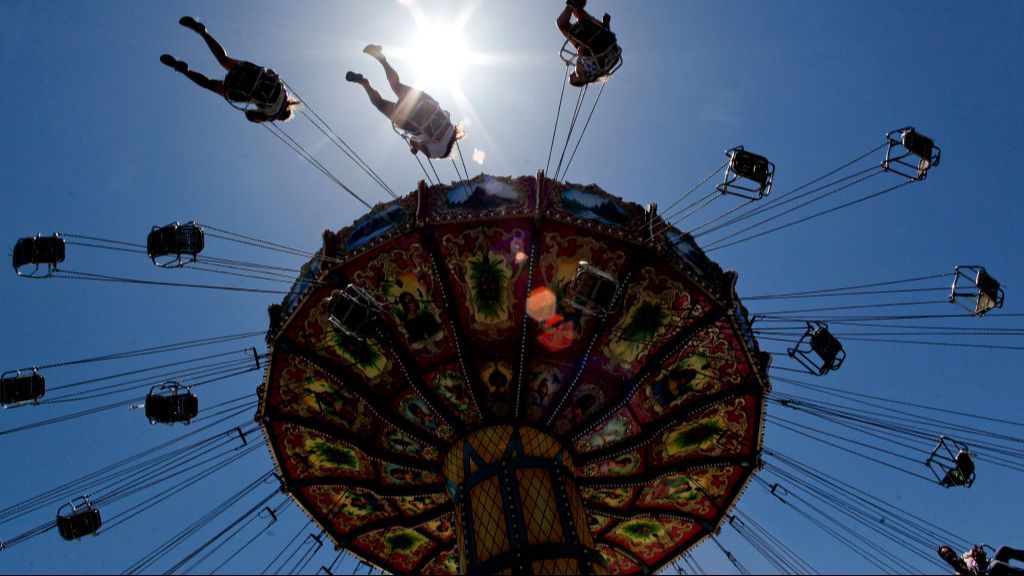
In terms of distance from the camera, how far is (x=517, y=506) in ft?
36.5

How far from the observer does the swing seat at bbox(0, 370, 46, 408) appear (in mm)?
12336

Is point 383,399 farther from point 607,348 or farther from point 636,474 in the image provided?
point 636,474

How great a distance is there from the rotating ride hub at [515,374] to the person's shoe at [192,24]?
135 inches

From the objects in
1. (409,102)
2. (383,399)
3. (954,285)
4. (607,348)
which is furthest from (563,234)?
(954,285)

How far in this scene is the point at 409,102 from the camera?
10.9m

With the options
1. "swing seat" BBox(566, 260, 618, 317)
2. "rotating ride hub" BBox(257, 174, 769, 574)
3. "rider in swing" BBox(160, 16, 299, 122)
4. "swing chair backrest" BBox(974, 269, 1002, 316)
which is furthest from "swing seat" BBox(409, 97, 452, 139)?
"swing chair backrest" BBox(974, 269, 1002, 316)

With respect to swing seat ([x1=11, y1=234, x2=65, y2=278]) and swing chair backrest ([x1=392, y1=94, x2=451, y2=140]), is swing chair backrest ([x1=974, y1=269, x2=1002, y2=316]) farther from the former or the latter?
swing seat ([x1=11, y1=234, x2=65, y2=278])

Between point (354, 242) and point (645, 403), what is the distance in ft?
17.7

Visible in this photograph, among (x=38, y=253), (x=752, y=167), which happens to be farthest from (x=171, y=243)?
(x=752, y=167)

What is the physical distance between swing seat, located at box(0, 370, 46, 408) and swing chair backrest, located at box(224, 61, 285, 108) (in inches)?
234

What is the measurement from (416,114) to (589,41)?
2676 mm

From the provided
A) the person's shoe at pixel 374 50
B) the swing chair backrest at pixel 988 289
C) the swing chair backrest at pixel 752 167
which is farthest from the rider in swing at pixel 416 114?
the swing chair backrest at pixel 988 289

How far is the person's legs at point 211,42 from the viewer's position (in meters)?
10.5

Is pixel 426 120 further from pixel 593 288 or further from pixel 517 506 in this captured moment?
pixel 517 506
